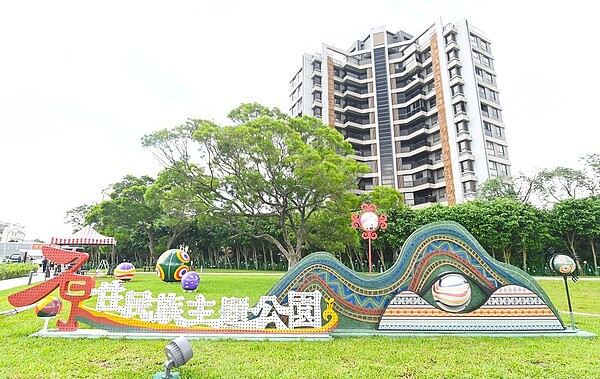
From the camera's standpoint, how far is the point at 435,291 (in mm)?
6133

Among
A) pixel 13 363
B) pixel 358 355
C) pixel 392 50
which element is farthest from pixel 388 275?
pixel 392 50

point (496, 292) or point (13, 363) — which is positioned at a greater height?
point (496, 292)

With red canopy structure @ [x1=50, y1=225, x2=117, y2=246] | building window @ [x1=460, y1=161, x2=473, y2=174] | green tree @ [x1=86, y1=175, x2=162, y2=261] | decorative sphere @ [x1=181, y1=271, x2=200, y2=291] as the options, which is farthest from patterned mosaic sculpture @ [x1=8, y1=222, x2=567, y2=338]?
building window @ [x1=460, y1=161, x2=473, y2=174]

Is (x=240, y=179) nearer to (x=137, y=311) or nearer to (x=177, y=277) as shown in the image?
(x=177, y=277)

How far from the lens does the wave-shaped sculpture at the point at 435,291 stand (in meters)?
6.05

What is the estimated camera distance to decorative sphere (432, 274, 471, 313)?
19.8 ft

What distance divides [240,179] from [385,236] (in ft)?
42.7

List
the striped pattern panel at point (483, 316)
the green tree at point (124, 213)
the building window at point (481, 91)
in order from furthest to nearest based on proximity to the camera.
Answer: the building window at point (481, 91), the green tree at point (124, 213), the striped pattern panel at point (483, 316)

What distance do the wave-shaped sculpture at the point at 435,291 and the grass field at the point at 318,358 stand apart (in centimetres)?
36

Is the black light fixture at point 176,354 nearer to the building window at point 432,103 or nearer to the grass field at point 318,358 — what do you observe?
the grass field at point 318,358

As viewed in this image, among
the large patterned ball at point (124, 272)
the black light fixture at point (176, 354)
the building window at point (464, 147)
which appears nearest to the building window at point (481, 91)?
the building window at point (464, 147)

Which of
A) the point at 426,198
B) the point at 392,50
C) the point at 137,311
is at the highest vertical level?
the point at 392,50

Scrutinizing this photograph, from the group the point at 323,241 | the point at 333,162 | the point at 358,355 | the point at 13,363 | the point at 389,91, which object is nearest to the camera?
the point at 13,363

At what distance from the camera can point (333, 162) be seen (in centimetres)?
1514
